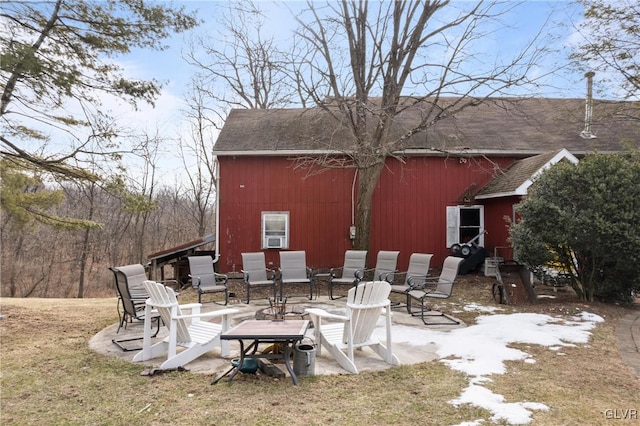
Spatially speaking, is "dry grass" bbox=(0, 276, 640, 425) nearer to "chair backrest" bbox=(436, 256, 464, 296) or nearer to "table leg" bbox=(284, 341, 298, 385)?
"table leg" bbox=(284, 341, 298, 385)

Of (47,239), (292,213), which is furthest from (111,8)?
(47,239)

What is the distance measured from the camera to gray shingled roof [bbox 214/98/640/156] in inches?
435

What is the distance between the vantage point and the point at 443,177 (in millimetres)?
11328

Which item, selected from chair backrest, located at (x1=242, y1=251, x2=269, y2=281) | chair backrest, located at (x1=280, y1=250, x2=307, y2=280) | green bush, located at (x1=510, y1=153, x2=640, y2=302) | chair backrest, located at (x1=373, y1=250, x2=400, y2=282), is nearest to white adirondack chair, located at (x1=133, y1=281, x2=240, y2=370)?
chair backrest, located at (x1=242, y1=251, x2=269, y2=281)

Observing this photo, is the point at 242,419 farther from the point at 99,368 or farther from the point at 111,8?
the point at 111,8

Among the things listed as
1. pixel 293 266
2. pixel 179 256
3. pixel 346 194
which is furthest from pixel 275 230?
pixel 179 256

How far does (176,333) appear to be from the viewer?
4.16 metres

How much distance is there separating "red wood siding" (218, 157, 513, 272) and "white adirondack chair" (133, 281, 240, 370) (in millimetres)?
6614

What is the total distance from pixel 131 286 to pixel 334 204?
246 inches

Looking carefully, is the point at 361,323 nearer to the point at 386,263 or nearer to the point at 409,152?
the point at 386,263

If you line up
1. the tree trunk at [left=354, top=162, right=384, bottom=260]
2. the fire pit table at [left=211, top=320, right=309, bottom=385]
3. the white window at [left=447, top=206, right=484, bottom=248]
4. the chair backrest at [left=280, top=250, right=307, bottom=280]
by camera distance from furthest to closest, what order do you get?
1. the white window at [left=447, top=206, right=484, bottom=248]
2. the tree trunk at [left=354, top=162, right=384, bottom=260]
3. the chair backrest at [left=280, top=250, right=307, bottom=280]
4. the fire pit table at [left=211, top=320, right=309, bottom=385]

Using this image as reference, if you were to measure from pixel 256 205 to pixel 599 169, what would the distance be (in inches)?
310

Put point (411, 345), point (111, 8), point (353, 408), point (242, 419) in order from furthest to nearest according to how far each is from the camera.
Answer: point (111, 8) → point (411, 345) → point (353, 408) → point (242, 419)

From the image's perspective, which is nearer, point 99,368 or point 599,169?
point 99,368
